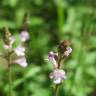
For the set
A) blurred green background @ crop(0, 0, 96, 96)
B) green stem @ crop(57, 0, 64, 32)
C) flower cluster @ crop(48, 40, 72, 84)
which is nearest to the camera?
flower cluster @ crop(48, 40, 72, 84)

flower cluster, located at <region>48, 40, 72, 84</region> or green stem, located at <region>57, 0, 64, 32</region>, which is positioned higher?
green stem, located at <region>57, 0, 64, 32</region>

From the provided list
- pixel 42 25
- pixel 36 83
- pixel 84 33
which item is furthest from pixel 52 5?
pixel 84 33

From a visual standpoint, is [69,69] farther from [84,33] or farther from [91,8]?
[91,8]

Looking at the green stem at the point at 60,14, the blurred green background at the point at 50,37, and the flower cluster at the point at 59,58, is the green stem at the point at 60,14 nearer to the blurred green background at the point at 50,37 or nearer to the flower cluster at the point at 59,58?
the blurred green background at the point at 50,37

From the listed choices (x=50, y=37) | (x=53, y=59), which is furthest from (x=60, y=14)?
(x=53, y=59)

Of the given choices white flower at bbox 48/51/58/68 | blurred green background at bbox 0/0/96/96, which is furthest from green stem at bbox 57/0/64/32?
white flower at bbox 48/51/58/68

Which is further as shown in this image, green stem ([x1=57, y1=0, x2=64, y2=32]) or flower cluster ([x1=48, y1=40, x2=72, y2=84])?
green stem ([x1=57, y1=0, x2=64, y2=32])

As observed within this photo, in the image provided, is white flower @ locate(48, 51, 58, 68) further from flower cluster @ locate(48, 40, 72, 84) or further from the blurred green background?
the blurred green background

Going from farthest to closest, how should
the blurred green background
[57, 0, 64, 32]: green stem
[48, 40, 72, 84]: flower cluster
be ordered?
[57, 0, 64, 32]: green stem < the blurred green background < [48, 40, 72, 84]: flower cluster
